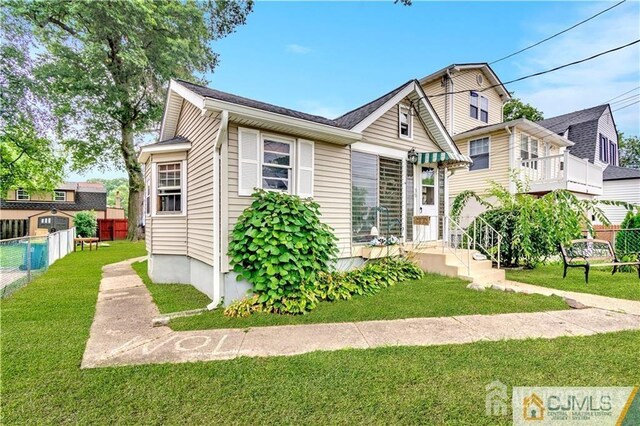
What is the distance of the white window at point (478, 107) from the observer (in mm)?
15430

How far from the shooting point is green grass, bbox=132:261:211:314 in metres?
5.37

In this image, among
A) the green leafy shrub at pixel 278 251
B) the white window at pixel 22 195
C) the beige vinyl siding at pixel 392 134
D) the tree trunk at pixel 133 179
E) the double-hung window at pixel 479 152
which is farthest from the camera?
the white window at pixel 22 195

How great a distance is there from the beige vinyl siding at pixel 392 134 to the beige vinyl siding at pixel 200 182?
3718 mm

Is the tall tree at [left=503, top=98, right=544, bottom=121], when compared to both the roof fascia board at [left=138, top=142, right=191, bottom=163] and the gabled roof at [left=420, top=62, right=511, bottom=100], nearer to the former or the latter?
the gabled roof at [left=420, top=62, right=511, bottom=100]

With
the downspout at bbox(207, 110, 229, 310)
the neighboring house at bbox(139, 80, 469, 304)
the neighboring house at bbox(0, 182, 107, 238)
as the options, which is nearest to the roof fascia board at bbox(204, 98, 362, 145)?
the neighboring house at bbox(139, 80, 469, 304)

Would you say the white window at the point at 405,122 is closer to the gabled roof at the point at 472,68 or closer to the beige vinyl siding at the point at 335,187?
the beige vinyl siding at the point at 335,187

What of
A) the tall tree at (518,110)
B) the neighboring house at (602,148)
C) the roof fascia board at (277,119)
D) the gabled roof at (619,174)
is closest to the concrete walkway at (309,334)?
the roof fascia board at (277,119)

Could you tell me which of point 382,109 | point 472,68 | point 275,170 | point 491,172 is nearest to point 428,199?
point 382,109

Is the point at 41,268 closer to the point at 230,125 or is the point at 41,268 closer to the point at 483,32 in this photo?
the point at 230,125

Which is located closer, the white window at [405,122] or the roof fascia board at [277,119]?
the roof fascia board at [277,119]

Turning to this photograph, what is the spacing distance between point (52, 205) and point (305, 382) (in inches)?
1423

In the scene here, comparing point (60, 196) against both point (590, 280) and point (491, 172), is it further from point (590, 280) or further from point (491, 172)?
point (590, 280)

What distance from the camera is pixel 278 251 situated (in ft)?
16.1

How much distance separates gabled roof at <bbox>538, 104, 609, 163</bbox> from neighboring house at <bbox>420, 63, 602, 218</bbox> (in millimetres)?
4326
